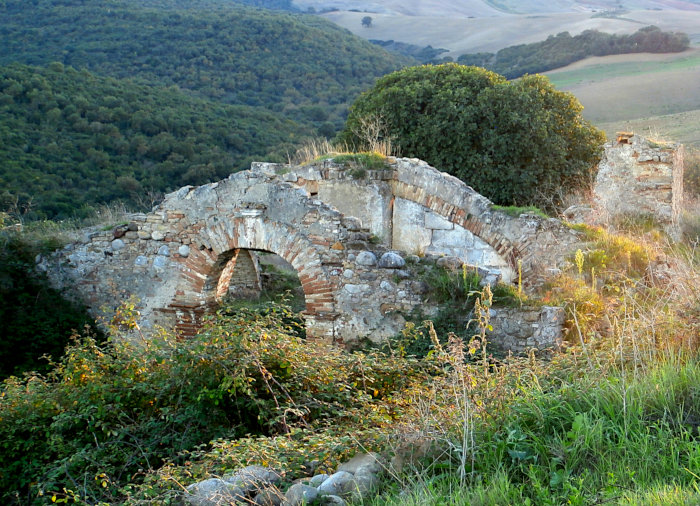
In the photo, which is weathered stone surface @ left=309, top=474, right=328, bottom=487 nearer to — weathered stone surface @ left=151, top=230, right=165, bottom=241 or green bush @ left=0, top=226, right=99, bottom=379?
green bush @ left=0, top=226, right=99, bottom=379

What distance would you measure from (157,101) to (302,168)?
2162cm

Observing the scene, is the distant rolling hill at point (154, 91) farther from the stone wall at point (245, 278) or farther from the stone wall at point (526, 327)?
the stone wall at point (526, 327)

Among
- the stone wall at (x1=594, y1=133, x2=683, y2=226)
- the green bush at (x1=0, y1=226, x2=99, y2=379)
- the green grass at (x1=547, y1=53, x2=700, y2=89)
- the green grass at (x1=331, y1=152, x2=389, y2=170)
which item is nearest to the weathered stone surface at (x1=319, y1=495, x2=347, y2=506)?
the green bush at (x1=0, y1=226, x2=99, y2=379)

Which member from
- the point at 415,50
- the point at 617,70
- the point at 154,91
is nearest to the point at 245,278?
the point at 154,91

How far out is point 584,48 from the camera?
157 ft

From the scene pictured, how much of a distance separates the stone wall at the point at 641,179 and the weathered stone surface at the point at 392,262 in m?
5.85

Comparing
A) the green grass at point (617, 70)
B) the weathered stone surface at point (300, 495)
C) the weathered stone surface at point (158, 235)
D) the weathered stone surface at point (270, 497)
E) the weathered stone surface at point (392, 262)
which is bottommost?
the weathered stone surface at point (270, 497)

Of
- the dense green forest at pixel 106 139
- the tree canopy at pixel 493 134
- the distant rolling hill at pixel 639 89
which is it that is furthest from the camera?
the distant rolling hill at pixel 639 89

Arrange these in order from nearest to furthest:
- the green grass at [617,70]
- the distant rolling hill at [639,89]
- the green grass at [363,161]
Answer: the green grass at [363,161] < the distant rolling hill at [639,89] < the green grass at [617,70]

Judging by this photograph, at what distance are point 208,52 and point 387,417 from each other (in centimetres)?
4138

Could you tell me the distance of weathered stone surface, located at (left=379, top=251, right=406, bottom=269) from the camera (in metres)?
8.04

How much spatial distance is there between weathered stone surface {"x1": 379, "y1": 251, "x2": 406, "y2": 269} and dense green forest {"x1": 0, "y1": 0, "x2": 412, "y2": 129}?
85.1 feet

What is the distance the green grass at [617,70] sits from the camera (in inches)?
1636

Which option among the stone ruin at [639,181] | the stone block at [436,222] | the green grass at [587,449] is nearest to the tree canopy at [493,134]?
the stone ruin at [639,181]
